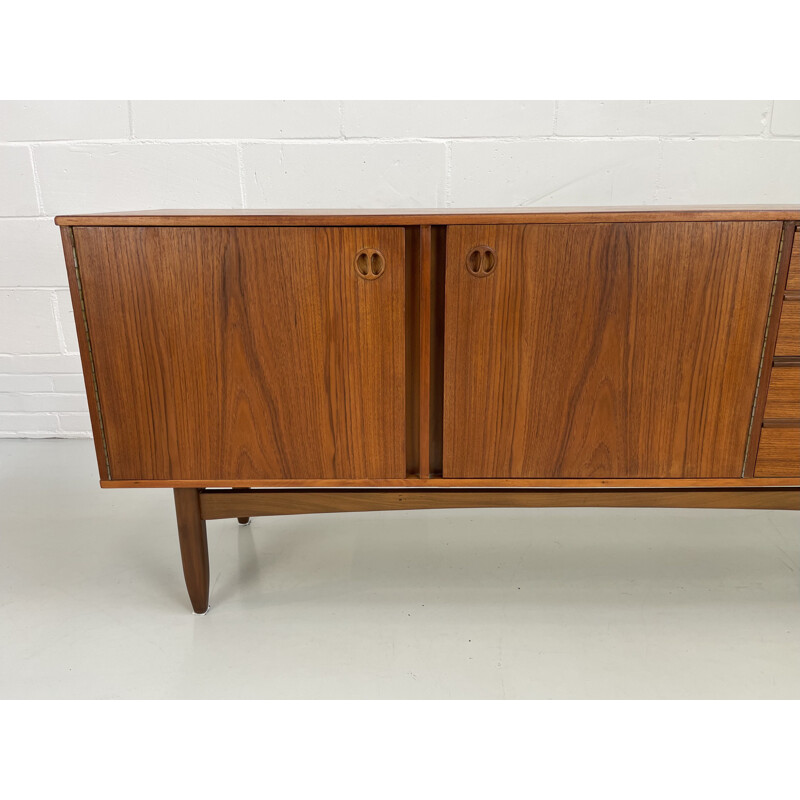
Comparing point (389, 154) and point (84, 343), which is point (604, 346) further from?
point (389, 154)

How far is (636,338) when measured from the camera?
131 centimetres

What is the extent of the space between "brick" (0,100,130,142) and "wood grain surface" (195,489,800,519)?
1.38 meters

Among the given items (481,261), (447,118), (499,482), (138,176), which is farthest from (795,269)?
(138,176)

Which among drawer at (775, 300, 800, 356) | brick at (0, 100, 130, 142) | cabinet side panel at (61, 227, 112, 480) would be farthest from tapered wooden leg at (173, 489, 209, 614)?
brick at (0, 100, 130, 142)

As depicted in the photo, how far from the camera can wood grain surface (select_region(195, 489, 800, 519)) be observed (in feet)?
4.75

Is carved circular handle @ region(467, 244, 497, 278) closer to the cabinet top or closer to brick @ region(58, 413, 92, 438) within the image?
the cabinet top

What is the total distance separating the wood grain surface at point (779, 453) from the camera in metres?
1.39

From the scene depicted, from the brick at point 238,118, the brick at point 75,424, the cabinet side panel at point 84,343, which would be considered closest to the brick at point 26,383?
the brick at point 75,424

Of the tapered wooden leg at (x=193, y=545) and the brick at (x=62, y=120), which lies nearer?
the tapered wooden leg at (x=193, y=545)

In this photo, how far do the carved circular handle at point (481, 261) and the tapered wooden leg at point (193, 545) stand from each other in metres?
0.75

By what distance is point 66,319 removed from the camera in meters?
2.38

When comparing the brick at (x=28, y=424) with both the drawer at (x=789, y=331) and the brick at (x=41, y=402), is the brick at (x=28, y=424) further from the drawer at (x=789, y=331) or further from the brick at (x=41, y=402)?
the drawer at (x=789, y=331)

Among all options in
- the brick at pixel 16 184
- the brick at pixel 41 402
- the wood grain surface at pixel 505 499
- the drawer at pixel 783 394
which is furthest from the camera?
the brick at pixel 41 402

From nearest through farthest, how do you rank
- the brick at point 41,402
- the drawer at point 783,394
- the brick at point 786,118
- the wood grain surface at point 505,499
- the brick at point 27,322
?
the drawer at point 783,394, the wood grain surface at point 505,499, the brick at point 786,118, the brick at point 27,322, the brick at point 41,402
